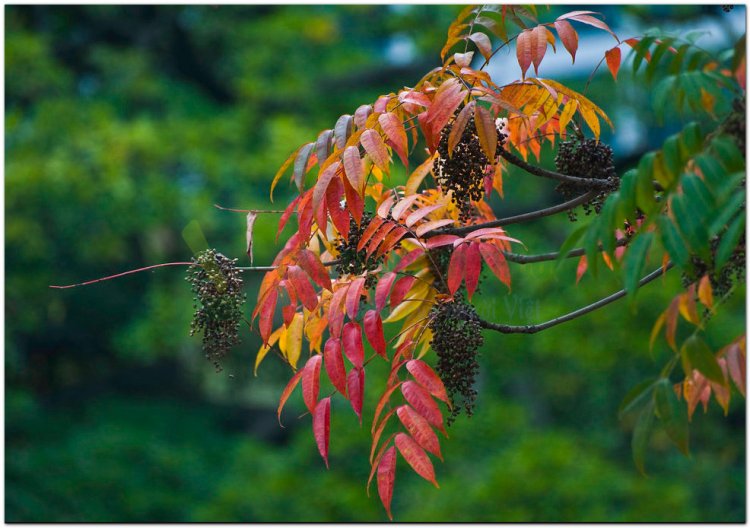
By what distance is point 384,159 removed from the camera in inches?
44.0

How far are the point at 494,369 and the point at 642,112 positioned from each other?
172 cm

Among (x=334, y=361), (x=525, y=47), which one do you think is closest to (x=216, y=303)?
(x=334, y=361)

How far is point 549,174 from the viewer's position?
119cm

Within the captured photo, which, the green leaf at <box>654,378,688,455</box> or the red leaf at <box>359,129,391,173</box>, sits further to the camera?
the red leaf at <box>359,129,391,173</box>

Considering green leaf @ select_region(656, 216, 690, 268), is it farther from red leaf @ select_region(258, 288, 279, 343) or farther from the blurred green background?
the blurred green background

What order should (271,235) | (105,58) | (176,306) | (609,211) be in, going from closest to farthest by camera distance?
(609,211) < (271,235) < (176,306) < (105,58)

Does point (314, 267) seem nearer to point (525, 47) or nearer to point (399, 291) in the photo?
point (399, 291)

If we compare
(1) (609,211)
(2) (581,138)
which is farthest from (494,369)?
(1) (609,211)

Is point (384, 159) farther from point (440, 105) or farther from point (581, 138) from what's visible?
point (581, 138)

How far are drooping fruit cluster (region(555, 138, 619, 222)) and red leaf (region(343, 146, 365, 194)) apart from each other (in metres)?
0.33

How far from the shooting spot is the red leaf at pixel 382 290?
1.13 m

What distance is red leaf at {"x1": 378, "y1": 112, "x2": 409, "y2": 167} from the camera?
113 centimetres

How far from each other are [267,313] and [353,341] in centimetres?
14

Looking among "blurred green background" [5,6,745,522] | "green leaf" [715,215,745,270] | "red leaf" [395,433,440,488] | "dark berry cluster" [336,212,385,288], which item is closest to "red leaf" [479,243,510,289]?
"dark berry cluster" [336,212,385,288]
